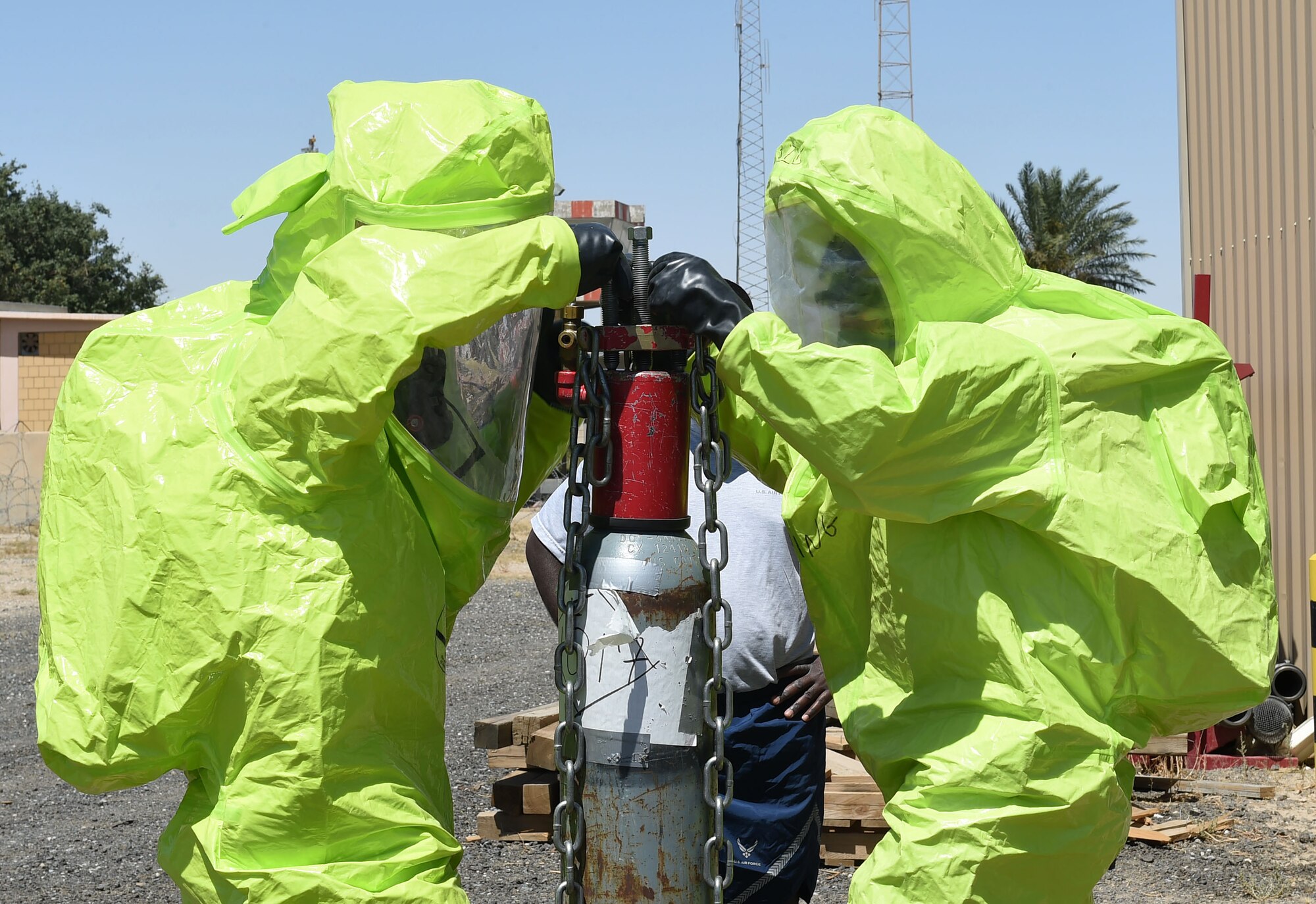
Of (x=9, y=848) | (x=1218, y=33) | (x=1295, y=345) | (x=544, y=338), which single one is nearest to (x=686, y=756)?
(x=544, y=338)

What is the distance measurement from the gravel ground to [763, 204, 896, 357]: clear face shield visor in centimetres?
307

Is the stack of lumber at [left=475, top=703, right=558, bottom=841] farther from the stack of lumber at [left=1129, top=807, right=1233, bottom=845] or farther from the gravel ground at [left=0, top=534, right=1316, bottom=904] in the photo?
the stack of lumber at [left=1129, top=807, right=1233, bottom=845]

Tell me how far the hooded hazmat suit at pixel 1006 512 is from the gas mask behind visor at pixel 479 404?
2.04 feet

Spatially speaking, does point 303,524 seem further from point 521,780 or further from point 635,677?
point 521,780

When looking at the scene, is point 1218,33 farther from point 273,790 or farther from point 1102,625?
point 273,790

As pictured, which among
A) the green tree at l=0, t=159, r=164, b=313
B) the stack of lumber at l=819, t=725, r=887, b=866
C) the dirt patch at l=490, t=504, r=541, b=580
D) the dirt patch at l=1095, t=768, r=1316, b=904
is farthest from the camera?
the green tree at l=0, t=159, r=164, b=313

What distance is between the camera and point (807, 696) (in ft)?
12.7

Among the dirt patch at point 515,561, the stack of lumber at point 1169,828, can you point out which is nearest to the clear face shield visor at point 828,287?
the stack of lumber at point 1169,828

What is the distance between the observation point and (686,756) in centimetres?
267

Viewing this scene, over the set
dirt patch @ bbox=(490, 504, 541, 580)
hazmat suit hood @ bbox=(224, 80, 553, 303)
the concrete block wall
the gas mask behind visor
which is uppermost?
the concrete block wall

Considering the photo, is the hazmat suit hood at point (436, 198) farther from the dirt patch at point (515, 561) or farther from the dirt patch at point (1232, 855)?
the dirt patch at point (515, 561)

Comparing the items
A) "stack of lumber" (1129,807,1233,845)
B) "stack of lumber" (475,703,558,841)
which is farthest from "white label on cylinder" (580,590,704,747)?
"stack of lumber" (1129,807,1233,845)

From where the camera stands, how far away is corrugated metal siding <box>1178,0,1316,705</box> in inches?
283

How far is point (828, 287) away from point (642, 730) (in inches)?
41.6
